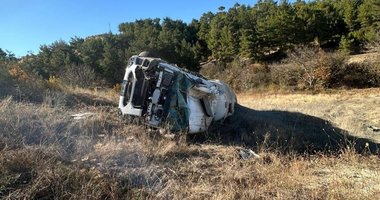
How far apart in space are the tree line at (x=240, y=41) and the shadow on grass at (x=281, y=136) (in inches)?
1210

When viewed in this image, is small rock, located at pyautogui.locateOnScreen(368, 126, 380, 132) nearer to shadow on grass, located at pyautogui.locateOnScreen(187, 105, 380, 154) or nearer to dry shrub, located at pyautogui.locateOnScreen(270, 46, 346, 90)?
shadow on grass, located at pyautogui.locateOnScreen(187, 105, 380, 154)

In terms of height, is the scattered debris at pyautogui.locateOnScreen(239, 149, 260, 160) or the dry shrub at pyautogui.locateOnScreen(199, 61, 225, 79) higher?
the dry shrub at pyautogui.locateOnScreen(199, 61, 225, 79)

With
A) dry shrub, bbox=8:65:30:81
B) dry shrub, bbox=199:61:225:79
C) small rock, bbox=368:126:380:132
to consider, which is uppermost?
dry shrub, bbox=199:61:225:79

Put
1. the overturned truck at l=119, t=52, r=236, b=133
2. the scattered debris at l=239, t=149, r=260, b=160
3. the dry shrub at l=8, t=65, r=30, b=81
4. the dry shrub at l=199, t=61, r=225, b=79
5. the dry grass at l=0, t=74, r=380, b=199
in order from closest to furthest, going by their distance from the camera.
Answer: the dry grass at l=0, t=74, r=380, b=199 < the scattered debris at l=239, t=149, r=260, b=160 < the overturned truck at l=119, t=52, r=236, b=133 < the dry shrub at l=8, t=65, r=30, b=81 < the dry shrub at l=199, t=61, r=225, b=79

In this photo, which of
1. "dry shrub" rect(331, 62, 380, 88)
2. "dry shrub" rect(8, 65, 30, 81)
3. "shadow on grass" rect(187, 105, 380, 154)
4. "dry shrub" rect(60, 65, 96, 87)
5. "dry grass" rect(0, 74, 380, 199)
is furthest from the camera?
"dry shrub" rect(331, 62, 380, 88)

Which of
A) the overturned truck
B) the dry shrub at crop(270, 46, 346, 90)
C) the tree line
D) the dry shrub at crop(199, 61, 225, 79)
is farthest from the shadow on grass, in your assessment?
the tree line

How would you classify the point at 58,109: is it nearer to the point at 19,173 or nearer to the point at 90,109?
the point at 90,109

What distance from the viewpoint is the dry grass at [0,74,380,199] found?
4.17 m

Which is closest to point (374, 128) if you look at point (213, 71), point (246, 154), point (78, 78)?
point (246, 154)

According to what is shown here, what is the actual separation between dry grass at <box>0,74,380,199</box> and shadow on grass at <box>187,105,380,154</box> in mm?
443

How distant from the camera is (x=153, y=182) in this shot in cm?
485

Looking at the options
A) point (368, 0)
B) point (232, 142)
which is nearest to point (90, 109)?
point (232, 142)

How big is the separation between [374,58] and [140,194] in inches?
1418

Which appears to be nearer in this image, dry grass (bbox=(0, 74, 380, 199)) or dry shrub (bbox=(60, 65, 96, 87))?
dry grass (bbox=(0, 74, 380, 199))
